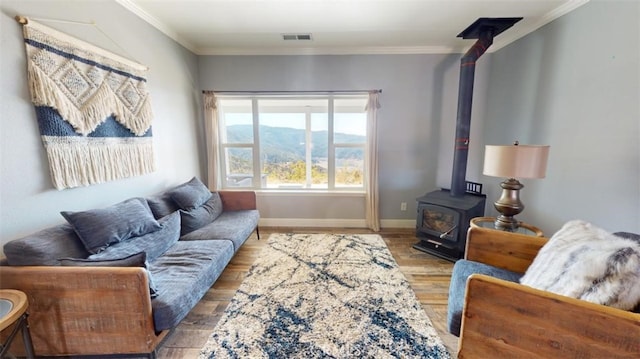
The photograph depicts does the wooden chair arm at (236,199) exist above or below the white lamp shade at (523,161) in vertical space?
below

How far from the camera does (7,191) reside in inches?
55.7

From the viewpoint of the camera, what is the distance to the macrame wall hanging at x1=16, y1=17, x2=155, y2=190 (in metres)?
1.57

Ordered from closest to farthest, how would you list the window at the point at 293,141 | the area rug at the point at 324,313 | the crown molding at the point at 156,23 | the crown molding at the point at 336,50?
the area rug at the point at 324,313 < the crown molding at the point at 156,23 < the crown molding at the point at 336,50 < the window at the point at 293,141

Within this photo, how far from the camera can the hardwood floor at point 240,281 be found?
1640 mm

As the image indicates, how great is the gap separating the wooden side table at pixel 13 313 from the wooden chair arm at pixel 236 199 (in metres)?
1.96

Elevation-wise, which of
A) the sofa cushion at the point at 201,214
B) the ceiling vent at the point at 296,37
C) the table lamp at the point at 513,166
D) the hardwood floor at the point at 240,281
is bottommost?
the hardwood floor at the point at 240,281

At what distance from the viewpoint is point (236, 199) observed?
3.17 meters

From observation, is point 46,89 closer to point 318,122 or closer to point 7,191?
point 7,191

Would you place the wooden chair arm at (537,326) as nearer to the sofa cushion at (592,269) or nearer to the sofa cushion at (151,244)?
the sofa cushion at (592,269)

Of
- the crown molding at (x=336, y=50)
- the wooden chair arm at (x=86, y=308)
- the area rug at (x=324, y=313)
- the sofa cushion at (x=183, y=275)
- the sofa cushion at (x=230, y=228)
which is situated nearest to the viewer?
the wooden chair arm at (x=86, y=308)

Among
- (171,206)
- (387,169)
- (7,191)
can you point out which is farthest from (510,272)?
(7,191)

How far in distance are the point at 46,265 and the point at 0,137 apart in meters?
0.76

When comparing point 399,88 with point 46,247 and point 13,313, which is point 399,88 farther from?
point 13,313

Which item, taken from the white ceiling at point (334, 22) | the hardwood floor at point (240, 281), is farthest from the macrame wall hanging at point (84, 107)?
the hardwood floor at point (240, 281)
